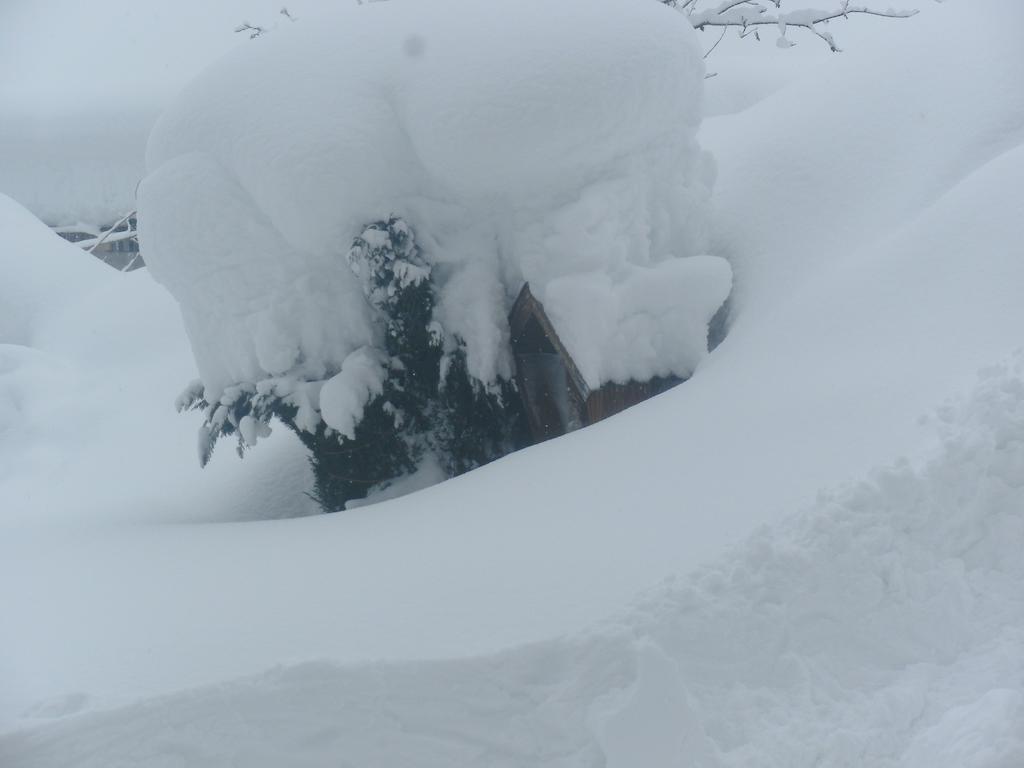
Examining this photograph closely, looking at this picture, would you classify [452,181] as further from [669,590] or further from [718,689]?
[718,689]

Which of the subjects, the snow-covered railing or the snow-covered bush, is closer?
the snow-covered bush

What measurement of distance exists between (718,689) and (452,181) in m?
3.09

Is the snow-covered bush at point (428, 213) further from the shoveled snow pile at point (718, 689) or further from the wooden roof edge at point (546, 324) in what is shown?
the shoveled snow pile at point (718, 689)

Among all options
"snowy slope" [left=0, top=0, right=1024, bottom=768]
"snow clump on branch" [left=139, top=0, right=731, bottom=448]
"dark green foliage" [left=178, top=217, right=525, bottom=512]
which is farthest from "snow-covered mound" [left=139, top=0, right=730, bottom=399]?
"snowy slope" [left=0, top=0, right=1024, bottom=768]

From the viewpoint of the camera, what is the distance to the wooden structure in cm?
484

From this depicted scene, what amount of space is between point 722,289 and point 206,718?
11.0 feet

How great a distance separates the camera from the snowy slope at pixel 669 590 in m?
2.47

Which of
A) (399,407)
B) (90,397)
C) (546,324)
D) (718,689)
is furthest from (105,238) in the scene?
(718,689)

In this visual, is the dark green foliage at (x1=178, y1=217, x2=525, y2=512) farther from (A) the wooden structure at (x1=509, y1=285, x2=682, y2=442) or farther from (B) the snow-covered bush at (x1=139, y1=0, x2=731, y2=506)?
(A) the wooden structure at (x1=509, y1=285, x2=682, y2=442)

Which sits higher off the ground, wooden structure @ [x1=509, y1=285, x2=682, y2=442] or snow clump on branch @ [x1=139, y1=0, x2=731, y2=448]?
snow clump on branch @ [x1=139, y1=0, x2=731, y2=448]

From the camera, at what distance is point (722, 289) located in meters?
4.83

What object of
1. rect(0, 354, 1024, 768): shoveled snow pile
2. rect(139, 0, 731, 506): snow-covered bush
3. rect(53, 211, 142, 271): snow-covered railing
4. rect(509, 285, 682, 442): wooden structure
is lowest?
rect(0, 354, 1024, 768): shoveled snow pile

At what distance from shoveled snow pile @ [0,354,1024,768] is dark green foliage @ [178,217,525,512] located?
244cm

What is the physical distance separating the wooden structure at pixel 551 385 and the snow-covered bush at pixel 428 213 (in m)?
0.11
